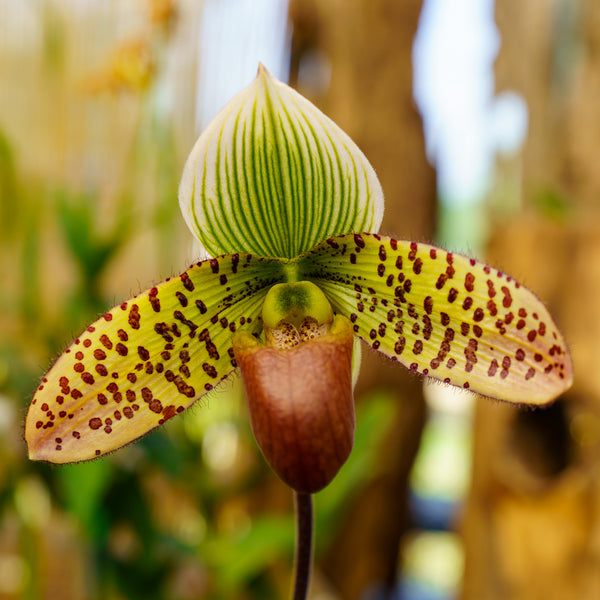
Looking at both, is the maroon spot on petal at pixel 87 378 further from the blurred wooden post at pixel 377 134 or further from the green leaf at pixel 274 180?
the blurred wooden post at pixel 377 134

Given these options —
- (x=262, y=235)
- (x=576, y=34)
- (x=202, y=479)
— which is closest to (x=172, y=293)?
(x=262, y=235)

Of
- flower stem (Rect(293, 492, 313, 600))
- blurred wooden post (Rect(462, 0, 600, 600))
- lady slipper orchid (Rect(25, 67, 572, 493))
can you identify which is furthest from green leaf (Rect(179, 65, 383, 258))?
blurred wooden post (Rect(462, 0, 600, 600))

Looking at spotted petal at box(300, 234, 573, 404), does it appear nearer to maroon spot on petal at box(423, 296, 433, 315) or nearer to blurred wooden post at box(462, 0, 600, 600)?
maroon spot on petal at box(423, 296, 433, 315)

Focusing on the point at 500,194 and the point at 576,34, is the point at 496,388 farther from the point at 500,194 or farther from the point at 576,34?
the point at 500,194

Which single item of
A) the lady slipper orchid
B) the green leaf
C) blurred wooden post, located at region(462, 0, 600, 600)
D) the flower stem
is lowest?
blurred wooden post, located at region(462, 0, 600, 600)

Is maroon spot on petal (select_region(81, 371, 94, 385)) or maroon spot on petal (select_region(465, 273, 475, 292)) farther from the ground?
maroon spot on petal (select_region(465, 273, 475, 292))

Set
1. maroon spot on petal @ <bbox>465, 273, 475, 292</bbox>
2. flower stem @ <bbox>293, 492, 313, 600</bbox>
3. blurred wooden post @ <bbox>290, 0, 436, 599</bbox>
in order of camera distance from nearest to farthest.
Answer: flower stem @ <bbox>293, 492, 313, 600</bbox>
maroon spot on petal @ <bbox>465, 273, 475, 292</bbox>
blurred wooden post @ <bbox>290, 0, 436, 599</bbox>

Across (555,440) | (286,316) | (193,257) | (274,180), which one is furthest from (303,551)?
(193,257)
